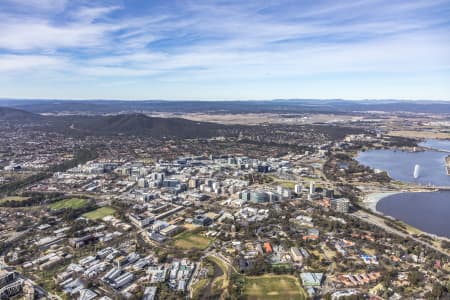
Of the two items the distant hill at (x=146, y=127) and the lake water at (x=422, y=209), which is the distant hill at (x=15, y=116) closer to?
the distant hill at (x=146, y=127)

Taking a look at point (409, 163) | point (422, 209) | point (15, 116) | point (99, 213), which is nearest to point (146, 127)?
point (15, 116)

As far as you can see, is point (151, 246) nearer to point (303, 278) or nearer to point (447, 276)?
point (303, 278)

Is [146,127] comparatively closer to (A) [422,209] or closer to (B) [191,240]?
(B) [191,240]

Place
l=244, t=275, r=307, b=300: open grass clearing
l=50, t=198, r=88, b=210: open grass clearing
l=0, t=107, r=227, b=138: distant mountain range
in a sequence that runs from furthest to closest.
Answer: l=0, t=107, r=227, b=138: distant mountain range, l=50, t=198, r=88, b=210: open grass clearing, l=244, t=275, r=307, b=300: open grass clearing

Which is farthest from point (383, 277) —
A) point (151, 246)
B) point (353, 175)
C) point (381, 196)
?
point (353, 175)

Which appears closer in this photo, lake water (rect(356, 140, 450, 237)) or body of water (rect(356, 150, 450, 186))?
lake water (rect(356, 140, 450, 237))

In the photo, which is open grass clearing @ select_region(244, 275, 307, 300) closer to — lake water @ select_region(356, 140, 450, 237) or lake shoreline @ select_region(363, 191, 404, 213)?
lake water @ select_region(356, 140, 450, 237)

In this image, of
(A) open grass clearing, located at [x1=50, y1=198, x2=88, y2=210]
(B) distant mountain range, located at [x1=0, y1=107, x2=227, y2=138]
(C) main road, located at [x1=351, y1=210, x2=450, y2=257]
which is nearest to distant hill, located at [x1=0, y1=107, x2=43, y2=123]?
(B) distant mountain range, located at [x1=0, y1=107, x2=227, y2=138]
